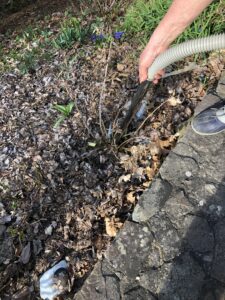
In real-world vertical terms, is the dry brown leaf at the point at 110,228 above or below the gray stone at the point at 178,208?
above

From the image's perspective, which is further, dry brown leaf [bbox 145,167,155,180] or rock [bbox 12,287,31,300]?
dry brown leaf [bbox 145,167,155,180]

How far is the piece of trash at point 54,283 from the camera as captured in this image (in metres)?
2.31

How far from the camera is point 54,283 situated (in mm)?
2312

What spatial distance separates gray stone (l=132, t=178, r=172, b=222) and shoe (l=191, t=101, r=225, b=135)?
50cm

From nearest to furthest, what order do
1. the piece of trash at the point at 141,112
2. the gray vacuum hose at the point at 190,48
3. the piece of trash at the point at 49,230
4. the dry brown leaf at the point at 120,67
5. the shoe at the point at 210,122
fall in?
the gray vacuum hose at the point at 190,48
the piece of trash at the point at 49,230
the shoe at the point at 210,122
the piece of trash at the point at 141,112
the dry brown leaf at the point at 120,67

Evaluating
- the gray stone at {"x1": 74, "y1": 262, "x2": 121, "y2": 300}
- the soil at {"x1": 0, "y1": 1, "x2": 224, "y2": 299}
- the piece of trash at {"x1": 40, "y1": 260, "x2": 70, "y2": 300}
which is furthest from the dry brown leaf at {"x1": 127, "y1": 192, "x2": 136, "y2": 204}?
the piece of trash at {"x1": 40, "y1": 260, "x2": 70, "y2": 300}

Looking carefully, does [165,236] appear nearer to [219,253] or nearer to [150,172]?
[219,253]

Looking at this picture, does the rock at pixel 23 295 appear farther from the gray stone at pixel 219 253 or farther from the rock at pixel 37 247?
the gray stone at pixel 219 253

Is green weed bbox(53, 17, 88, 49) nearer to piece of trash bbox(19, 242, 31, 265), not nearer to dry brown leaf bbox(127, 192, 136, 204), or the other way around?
dry brown leaf bbox(127, 192, 136, 204)

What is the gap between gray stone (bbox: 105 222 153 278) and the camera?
2.29m

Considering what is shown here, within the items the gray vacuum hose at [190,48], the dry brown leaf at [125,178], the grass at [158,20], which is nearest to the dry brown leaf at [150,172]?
the dry brown leaf at [125,178]

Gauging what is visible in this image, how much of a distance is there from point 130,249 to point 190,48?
50.5 inches

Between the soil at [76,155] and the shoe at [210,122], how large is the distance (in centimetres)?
17

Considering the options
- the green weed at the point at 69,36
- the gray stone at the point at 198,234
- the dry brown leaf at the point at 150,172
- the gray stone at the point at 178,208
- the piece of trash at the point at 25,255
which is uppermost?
the green weed at the point at 69,36
